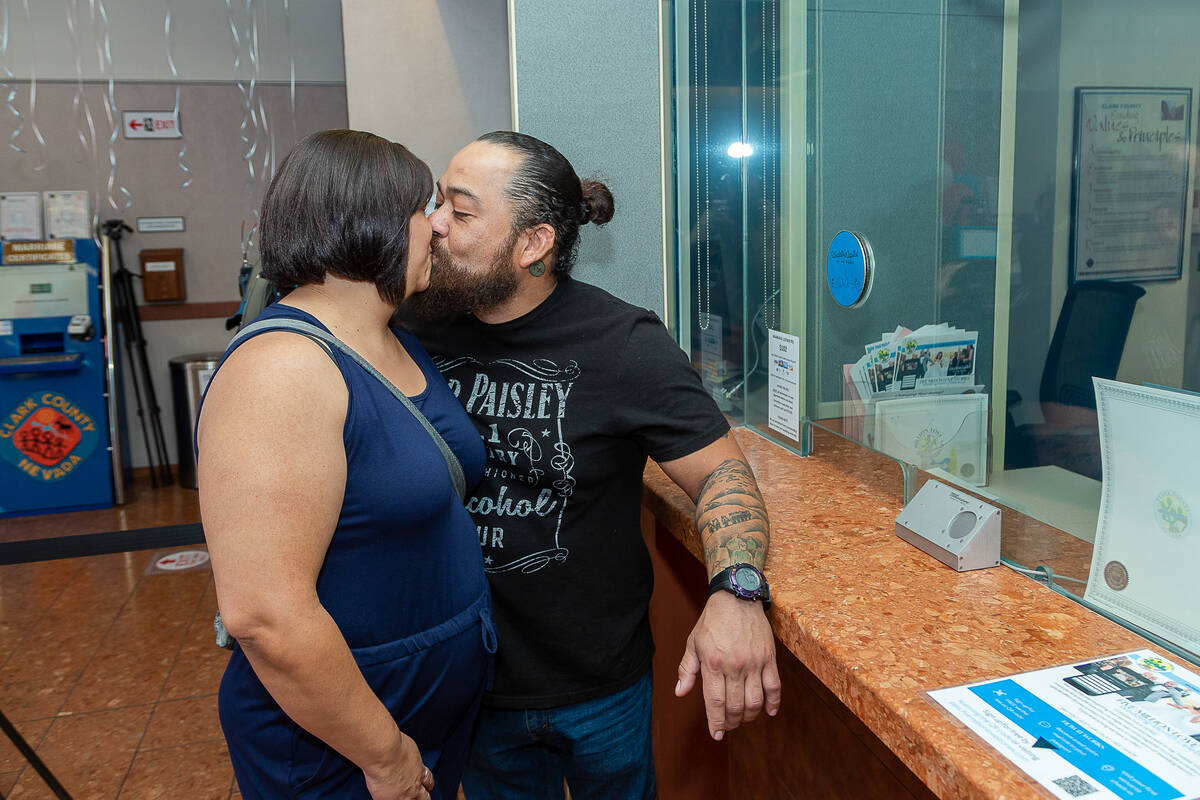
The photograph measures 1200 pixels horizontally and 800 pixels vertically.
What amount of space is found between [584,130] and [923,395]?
3.97ft

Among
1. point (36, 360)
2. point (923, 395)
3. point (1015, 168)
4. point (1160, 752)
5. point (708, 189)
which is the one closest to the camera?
point (1160, 752)

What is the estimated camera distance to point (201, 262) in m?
6.12

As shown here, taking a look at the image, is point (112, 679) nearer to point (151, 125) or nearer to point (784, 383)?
point (784, 383)

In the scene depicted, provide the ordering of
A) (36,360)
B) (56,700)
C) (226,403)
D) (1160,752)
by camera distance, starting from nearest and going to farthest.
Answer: (1160,752) → (226,403) → (56,700) → (36,360)

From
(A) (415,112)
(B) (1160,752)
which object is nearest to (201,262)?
(A) (415,112)

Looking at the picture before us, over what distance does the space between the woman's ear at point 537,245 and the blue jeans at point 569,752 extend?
782 millimetres

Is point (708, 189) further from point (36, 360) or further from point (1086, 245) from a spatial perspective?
point (36, 360)

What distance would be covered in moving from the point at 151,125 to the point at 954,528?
6169 millimetres

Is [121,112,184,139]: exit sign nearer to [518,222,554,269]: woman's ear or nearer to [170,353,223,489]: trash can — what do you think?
[170,353,223,489]: trash can

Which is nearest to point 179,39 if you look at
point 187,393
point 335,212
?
point 187,393

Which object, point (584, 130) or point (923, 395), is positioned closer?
point (923, 395)

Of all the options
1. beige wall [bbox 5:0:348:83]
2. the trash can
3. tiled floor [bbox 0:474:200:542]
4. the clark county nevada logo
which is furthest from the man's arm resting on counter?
beige wall [bbox 5:0:348:83]

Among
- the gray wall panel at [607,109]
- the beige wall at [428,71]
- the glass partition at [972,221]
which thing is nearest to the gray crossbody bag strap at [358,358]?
the glass partition at [972,221]

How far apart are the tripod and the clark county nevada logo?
0.44m
